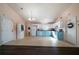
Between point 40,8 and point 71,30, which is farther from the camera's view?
point 40,8

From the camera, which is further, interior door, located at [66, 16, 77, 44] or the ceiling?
interior door, located at [66, 16, 77, 44]

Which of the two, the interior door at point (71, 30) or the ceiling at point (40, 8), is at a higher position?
the ceiling at point (40, 8)

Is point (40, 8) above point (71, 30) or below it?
above

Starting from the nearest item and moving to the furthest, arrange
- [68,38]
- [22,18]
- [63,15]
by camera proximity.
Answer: [68,38]
[63,15]
[22,18]

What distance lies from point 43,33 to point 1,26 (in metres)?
A: 2.92

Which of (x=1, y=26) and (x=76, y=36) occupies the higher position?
(x=1, y=26)

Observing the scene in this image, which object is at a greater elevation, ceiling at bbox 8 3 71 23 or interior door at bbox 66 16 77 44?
ceiling at bbox 8 3 71 23

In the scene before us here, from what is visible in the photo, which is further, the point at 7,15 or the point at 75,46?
the point at 7,15

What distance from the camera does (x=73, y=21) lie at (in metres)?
3.05

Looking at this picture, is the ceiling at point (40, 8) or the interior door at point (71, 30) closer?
the ceiling at point (40, 8)
